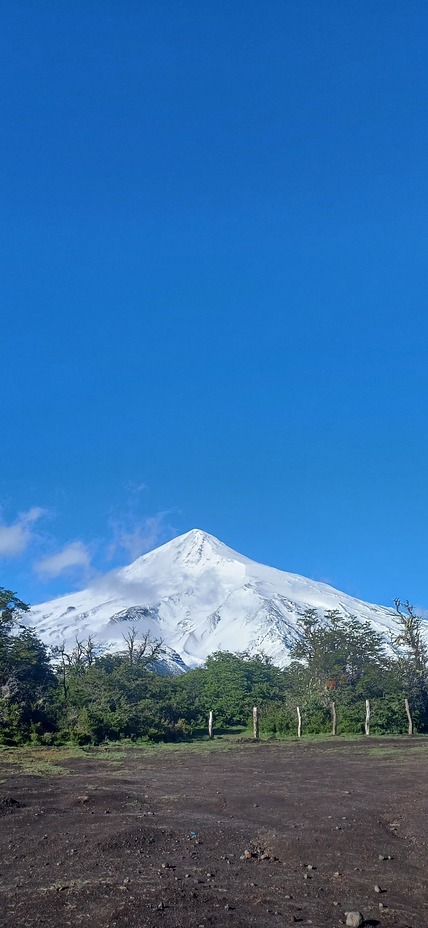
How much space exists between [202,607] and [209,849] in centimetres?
12396

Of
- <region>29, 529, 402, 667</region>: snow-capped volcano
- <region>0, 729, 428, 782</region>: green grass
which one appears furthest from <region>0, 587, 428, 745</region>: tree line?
<region>29, 529, 402, 667</region>: snow-capped volcano

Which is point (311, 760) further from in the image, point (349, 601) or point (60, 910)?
point (349, 601)

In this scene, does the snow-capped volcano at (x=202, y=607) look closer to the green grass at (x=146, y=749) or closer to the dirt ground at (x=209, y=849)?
the green grass at (x=146, y=749)

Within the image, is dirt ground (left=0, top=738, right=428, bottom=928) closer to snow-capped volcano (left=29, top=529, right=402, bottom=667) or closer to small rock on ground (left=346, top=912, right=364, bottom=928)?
small rock on ground (left=346, top=912, right=364, bottom=928)

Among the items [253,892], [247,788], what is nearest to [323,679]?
[247,788]

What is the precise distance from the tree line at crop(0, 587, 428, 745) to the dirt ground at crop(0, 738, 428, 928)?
34.2 feet

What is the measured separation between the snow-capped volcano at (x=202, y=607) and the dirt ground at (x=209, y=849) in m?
72.6

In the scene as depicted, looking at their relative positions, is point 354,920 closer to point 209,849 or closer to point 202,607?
point 209,849

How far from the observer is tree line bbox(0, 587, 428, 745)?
26250mm

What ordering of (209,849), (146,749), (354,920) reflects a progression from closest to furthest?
(354,920), (209,849), (146,749)

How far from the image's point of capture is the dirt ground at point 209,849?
19.3 feet

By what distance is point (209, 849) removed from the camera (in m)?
8.08

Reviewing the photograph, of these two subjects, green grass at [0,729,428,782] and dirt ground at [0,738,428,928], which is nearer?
dirt ground at [0,738,428,928]

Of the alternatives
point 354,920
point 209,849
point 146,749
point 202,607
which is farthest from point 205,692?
point 202,607
